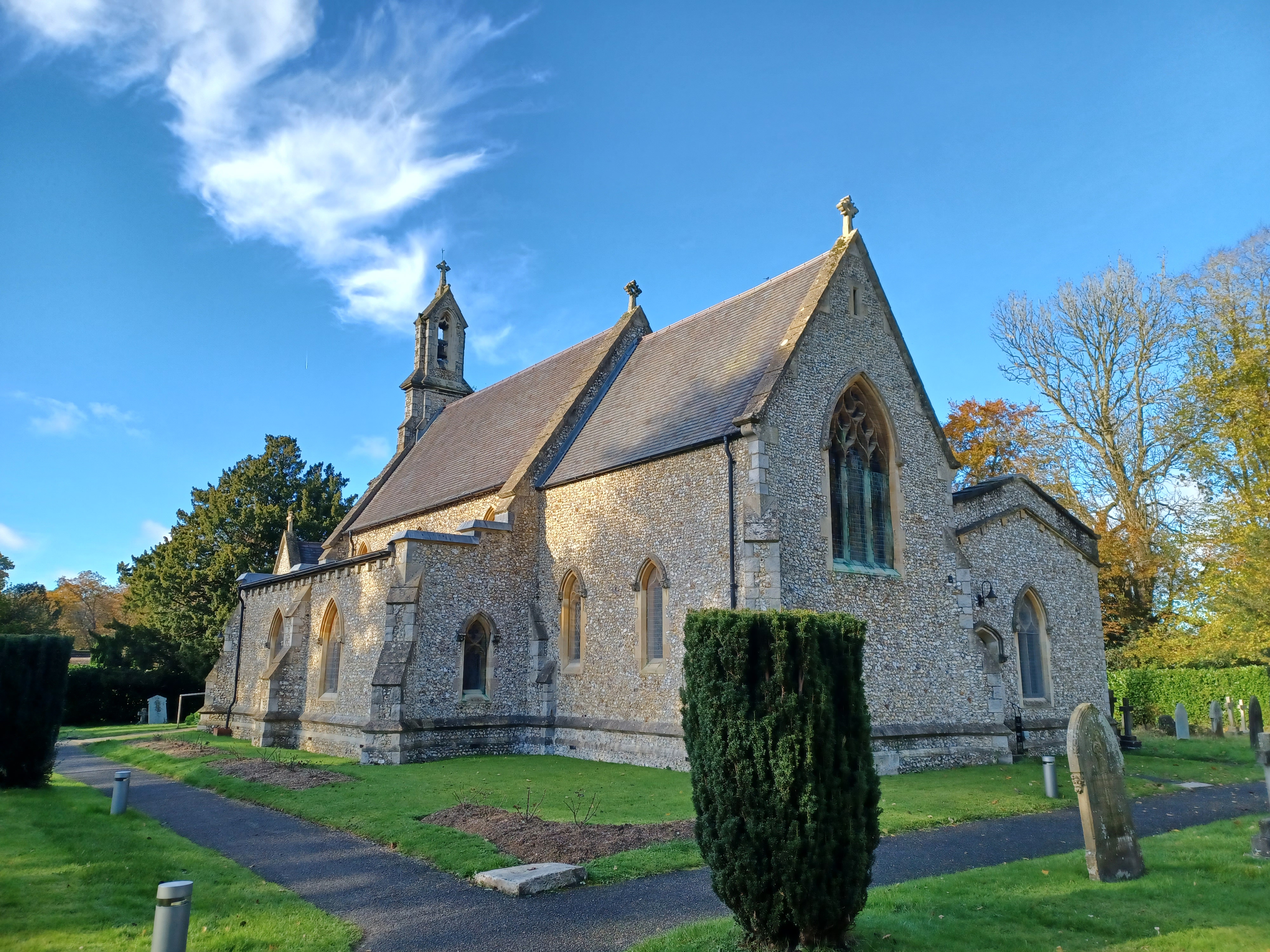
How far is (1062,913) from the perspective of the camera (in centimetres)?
660

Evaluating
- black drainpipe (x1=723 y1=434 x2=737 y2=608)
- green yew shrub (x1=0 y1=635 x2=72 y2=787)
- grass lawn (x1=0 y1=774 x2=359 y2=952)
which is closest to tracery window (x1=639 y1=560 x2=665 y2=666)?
black drainpipe (x1=723 y1=434 x2=737 y2=608)

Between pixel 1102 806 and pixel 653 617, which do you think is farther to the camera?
pixel 653 617

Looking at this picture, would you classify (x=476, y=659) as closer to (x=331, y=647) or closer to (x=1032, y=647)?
(x=331, y=647)

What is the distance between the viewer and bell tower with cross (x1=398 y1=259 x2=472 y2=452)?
33.0 metres

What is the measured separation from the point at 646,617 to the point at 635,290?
36.5 feet

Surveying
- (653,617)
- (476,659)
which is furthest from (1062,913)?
(476,659)

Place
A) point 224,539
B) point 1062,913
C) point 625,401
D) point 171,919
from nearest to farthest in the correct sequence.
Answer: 1. point 171,919
2. point 1062,913
3. point 625,401
4. point 224,539

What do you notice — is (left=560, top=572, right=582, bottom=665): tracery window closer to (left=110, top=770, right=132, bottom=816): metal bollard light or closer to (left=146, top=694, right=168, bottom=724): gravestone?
(left=110, top=770, right=132, bottom=816): metal bollard light

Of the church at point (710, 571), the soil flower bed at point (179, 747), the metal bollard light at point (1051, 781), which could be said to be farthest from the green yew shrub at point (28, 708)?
the metal bollard light at point (1051, 781)

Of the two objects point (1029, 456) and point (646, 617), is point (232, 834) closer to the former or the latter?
point (646, 617)

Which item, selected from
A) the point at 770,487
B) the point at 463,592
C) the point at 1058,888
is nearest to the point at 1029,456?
the point at 770,487

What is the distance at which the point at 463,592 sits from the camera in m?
19.1

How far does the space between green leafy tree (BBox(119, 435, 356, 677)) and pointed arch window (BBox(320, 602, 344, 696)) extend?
17571mm

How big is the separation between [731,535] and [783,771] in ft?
31.8
